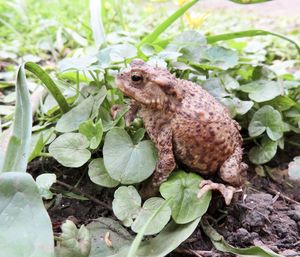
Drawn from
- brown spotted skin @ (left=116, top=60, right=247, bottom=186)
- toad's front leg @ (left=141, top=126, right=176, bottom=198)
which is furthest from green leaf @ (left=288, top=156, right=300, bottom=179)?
toad's front leg @ (left=141, top=126, right=176, bottom=198)

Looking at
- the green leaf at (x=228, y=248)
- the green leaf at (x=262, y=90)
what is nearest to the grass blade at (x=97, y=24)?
the green leaf at (x=262, y=90)

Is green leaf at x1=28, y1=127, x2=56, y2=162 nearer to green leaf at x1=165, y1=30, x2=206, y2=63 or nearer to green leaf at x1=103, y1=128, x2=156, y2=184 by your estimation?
green leaf at x1=103, y1=128, x2=156, y2=184

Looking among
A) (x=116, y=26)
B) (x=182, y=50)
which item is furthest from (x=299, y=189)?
(x=116, y=26)

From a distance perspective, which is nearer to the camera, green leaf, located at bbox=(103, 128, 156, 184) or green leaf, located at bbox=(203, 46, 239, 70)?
green leaf, located at bbox=(103, 128, 156, 184)

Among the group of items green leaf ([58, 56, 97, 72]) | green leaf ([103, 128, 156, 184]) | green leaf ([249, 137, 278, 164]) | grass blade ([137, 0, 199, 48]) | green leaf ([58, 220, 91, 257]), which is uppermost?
green leaf ([58, 56, 97, 72])

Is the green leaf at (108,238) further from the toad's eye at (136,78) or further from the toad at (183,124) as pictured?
the toad's eye at (136,78)

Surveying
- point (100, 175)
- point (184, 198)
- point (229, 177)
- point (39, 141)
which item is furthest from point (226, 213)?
point (39, 141)
